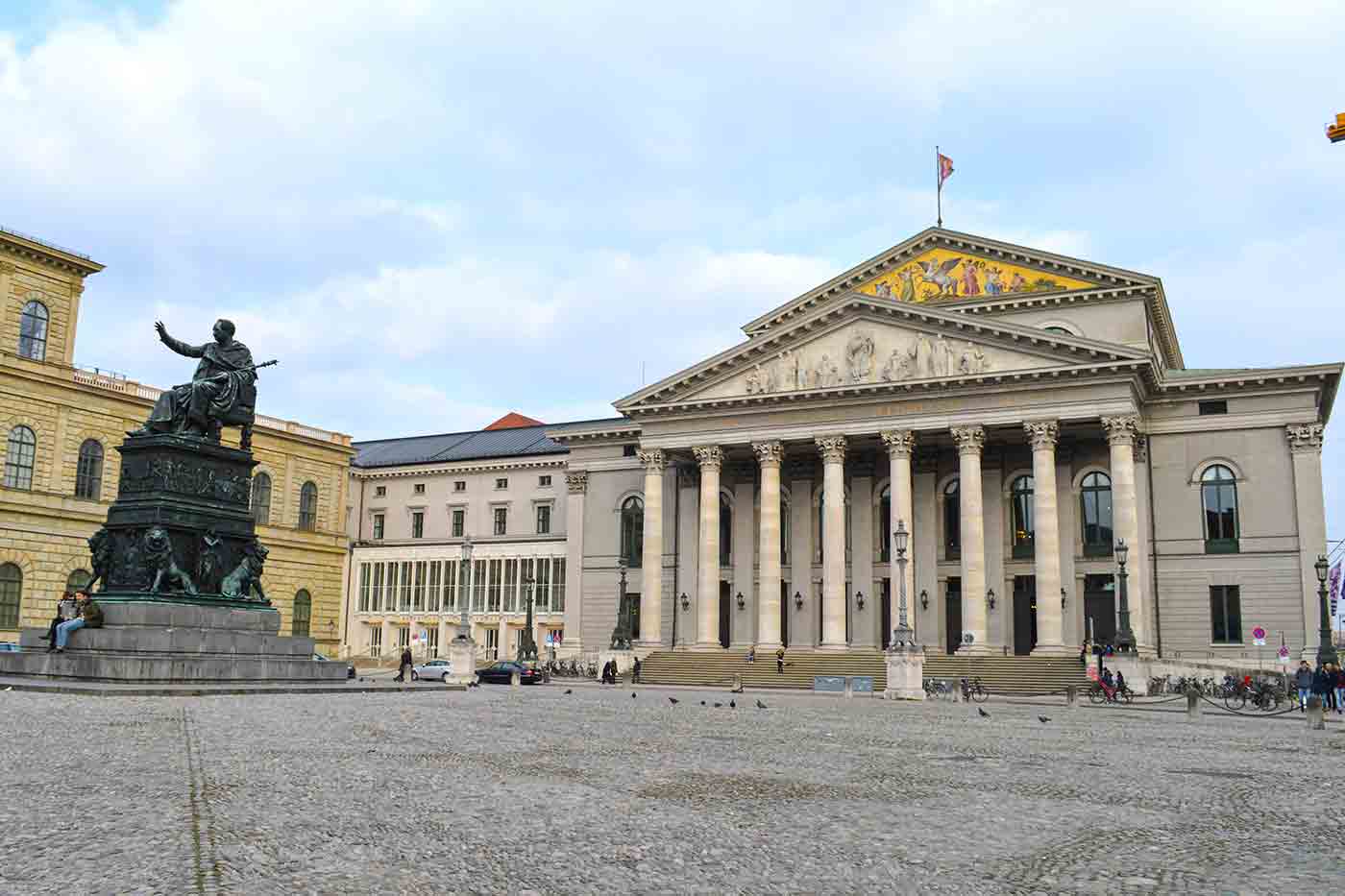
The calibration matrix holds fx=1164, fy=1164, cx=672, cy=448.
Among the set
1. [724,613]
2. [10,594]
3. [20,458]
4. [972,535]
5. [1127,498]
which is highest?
[20,458]

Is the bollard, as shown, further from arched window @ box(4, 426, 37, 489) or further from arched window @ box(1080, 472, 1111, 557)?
arched window @ box(4, 426, 37, 489)

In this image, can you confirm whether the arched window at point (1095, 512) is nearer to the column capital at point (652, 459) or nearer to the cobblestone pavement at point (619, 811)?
the column capital at point (652, 459)

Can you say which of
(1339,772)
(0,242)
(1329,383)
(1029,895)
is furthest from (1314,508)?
(0,242)

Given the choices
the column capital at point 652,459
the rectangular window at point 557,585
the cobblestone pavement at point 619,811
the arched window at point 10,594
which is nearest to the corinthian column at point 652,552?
Answer: the column capital at point 652,459

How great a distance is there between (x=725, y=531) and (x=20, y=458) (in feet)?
112

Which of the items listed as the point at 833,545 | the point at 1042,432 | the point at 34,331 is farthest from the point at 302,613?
the point at 1042,432

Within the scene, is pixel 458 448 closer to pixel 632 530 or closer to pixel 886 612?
pixel 632 530

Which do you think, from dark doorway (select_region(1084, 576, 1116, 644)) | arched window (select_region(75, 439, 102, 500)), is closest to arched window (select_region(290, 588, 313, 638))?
arched window (select_region(75, 439, 102, 500))

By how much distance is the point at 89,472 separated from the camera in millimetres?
57625

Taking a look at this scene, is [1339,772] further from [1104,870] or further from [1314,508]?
[1314,508]

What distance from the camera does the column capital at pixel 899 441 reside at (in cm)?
5141

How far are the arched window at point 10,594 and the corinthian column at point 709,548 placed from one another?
31.4 m

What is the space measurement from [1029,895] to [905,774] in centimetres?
669

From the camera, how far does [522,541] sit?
243 ft
